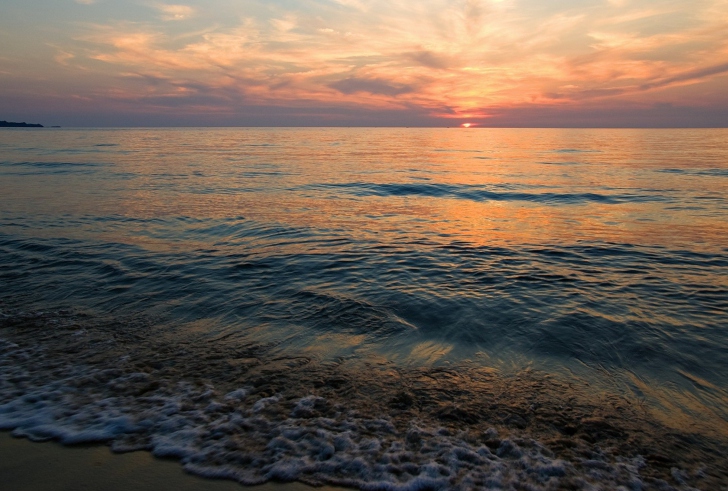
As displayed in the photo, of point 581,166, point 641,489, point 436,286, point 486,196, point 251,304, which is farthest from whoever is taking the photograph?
point 581,166

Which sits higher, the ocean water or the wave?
the wave

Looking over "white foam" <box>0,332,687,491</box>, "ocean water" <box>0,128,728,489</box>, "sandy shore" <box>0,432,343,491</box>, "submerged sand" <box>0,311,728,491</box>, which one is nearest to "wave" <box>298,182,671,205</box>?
"ocean water" <box>0,128,728,489</box>

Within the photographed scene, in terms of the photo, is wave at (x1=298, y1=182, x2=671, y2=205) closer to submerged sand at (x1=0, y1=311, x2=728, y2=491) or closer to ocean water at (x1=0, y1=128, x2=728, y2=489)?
ocean water at (x1=0, y1=128, x2=728, y2=489)

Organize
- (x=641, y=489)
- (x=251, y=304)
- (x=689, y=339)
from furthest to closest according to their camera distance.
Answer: (x=251, y=304), (x=689, y=339), (x=641, y=489)

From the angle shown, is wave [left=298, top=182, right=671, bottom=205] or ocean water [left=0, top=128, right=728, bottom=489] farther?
wave [left=298, top=182, right=671, bottom=205]

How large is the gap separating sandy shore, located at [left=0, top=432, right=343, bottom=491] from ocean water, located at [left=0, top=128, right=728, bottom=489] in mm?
163

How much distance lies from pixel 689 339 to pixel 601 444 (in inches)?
153

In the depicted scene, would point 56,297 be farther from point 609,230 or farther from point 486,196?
point 486,196

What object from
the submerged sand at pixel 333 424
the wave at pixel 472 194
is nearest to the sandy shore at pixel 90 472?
the submerged sand at pixel 333 424

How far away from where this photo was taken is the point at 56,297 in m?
9.26

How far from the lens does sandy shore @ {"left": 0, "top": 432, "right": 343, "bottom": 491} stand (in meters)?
4.09

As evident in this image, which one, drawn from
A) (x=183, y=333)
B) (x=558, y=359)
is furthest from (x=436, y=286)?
(x=183, y=333)

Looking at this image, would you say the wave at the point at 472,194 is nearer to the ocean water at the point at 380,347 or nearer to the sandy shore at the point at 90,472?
the ocean water at the point at 380,347

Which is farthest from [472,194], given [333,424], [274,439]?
[274,439]
